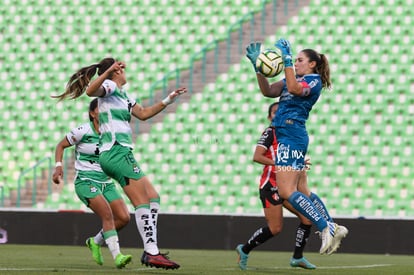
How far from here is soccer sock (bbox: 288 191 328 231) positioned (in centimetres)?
800

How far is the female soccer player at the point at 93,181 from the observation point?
10.0 m

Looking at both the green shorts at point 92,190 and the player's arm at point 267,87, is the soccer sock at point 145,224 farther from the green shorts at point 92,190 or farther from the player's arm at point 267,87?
the green shorts at point 92,190

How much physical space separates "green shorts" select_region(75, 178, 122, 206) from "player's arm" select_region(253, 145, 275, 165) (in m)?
1.52

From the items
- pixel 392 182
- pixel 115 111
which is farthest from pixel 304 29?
pixel 115 111

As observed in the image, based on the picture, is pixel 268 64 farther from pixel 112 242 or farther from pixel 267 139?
pixel 112 242

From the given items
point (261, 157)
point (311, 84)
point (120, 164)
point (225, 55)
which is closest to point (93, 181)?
point (261, 157)

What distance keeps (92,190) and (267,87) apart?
261cm

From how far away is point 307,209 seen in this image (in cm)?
804

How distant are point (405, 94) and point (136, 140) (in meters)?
5.45

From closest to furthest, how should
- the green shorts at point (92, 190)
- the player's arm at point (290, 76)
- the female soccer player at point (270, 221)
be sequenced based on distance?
1. the player's arm at point (290, 76)
2. the female soccer player at point (270, 221)
3. the green shorts at point (92, 190)

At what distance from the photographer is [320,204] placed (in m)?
9.30

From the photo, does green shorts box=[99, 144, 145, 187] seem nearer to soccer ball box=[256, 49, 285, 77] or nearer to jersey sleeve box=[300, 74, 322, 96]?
soccer ball box=[256, 49, 285, 77]

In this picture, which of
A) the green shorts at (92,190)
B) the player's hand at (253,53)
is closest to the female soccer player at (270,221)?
the green shorts at (92,190)

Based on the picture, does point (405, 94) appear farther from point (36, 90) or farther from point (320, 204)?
point (320, 204)
